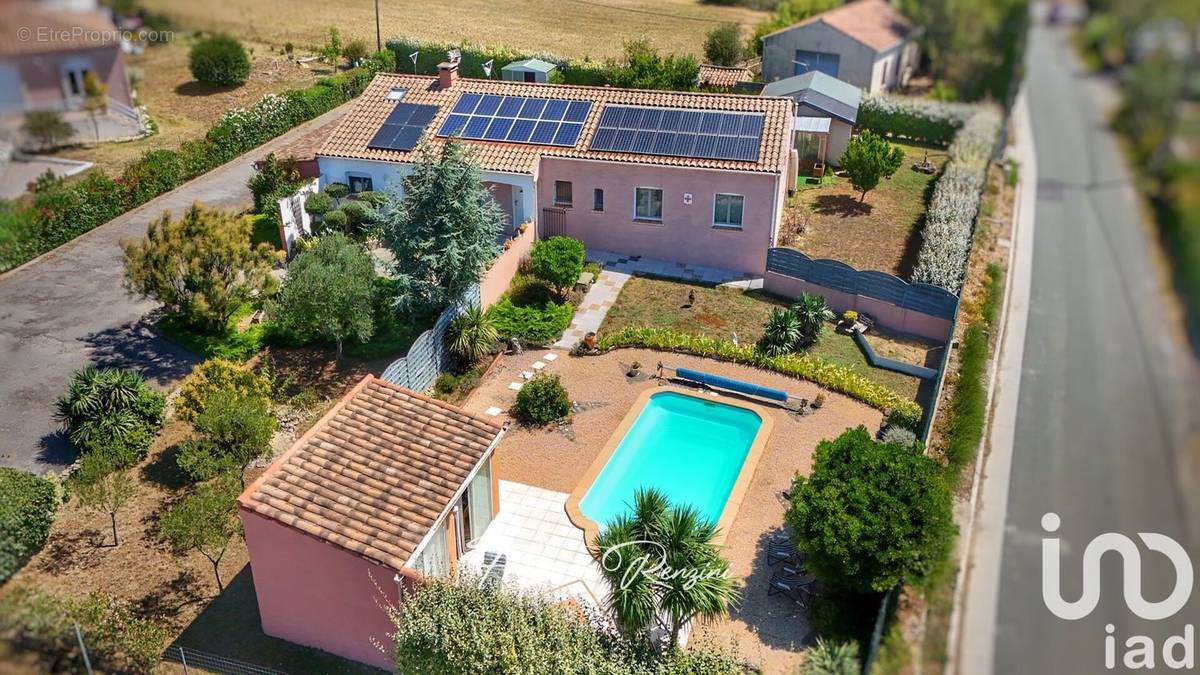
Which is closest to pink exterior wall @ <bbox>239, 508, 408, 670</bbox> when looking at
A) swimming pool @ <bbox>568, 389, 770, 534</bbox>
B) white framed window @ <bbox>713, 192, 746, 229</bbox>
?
swimming pool @ <bbox>568, 389, 770, 534</bbox>

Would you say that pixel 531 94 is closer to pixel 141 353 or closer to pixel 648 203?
pixel 648 203

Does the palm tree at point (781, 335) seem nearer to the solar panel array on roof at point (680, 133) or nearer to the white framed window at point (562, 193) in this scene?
the solar panel array on roof at point (680, 133)

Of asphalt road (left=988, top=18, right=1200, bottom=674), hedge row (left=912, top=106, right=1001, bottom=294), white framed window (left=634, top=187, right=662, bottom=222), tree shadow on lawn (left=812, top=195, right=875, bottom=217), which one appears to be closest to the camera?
asphalt road (left=988, top=18, right=1200, bottom=674)

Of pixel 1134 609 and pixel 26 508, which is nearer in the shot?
pixel 1134 609

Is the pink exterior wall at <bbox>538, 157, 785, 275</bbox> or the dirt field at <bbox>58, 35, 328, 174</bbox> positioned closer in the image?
the dirt field at <bbox>58, 35, 328, 174</bbox>

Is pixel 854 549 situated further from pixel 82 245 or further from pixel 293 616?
pixel 82 245

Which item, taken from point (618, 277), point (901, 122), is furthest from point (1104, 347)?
point (901, 122)

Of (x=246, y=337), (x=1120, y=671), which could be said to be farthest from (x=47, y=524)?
(x=1120, y=671)

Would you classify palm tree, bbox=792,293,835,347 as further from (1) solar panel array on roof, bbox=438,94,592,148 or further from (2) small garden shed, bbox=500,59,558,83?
(2) small garden shed, bbox=500,59,558,83
